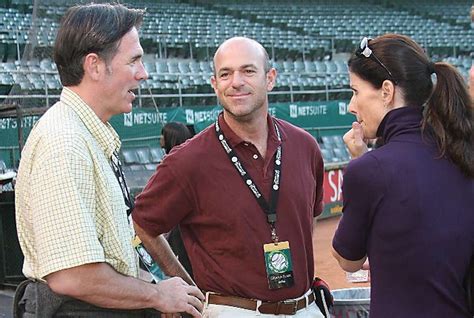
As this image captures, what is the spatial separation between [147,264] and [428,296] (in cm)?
188

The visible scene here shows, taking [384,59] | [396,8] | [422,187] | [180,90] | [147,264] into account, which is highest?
[384,59]

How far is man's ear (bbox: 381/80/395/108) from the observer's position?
2.67 meters

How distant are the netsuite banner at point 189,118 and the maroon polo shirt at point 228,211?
5750 millimetres

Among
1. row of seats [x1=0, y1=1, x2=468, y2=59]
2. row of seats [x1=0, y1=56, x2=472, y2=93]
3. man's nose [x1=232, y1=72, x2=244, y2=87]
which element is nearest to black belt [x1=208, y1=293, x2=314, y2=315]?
man's nose [x1=232, y1=72, x2=244, y2=87]

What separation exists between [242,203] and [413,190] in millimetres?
997

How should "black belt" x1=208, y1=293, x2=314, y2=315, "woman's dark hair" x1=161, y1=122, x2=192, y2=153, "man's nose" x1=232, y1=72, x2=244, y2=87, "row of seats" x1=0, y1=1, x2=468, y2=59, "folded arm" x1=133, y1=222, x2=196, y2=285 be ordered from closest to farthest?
"black belt" x1=208, y1=293, x2=314, y2=315
"man's nose" x1=232, y1=72, x2=244, y2=87
"folded arm" x1=133, y1=222, x2=196, y2=285
"woman's dark hair" x1=161, y1=122, x2=192, y2=153
"row of seats" x1=0, y1=1, x2=468, y2=59

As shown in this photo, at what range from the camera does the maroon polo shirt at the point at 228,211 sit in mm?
3369

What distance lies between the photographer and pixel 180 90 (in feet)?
52.7

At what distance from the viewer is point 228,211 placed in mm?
3395

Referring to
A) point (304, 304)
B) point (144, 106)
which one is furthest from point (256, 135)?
point (144, 106)

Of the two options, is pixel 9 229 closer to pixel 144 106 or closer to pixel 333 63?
pixel 144 106

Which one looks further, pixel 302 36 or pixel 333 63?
pixel 302 36

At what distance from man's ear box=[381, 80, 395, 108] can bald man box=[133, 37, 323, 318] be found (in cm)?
87

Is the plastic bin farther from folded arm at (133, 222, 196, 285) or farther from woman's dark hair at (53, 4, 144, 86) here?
woman's dark hair at (53, 4, 144, 86)
